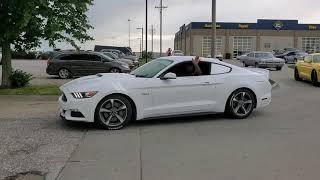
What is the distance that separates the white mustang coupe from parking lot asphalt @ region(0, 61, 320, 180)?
0.90ft

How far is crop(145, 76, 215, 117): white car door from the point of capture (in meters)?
10.4

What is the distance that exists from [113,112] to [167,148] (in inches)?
83.4

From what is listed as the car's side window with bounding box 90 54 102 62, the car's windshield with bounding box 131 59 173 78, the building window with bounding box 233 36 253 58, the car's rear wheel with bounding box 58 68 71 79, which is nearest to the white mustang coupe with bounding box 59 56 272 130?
the car's windshield with bounding box 131 59 173 78

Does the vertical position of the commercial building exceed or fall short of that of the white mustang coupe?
it exceeds it

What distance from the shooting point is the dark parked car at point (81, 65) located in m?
27.7

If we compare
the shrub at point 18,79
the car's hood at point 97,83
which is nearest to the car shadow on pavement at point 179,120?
the car's hood at point 97,83

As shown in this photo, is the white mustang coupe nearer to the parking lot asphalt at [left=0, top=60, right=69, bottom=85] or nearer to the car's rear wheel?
the parking lot asphalt at [left=0, top=60, right=69, bottom=85]

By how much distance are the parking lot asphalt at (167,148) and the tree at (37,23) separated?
4.89 metres

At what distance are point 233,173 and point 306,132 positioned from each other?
360 cm

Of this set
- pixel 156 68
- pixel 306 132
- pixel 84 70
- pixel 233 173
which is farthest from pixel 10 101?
pixel 84 70

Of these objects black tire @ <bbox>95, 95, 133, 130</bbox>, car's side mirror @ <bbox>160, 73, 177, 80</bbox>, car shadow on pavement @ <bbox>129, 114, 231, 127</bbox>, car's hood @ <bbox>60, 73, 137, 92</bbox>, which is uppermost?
car's side mirror @ <bbox>160, 73, 177, 80</bbox>

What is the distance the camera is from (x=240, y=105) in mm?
11422

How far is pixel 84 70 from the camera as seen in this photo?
91.0ft

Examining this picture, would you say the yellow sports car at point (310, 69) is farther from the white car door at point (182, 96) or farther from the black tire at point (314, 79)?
the white car door at point (182, 96)
